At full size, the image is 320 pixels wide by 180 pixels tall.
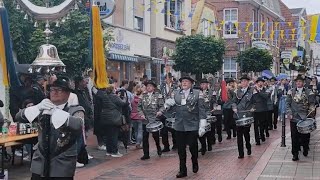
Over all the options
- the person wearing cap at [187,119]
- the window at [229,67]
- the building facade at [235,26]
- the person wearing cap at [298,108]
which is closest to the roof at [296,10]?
the building facade at [235,26]

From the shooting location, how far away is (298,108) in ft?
35.4

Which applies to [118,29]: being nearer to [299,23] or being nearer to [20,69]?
[20,69]

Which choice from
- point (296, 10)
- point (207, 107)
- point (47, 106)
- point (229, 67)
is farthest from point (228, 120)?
point (296, 10)

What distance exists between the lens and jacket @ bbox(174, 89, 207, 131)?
923 centimetres

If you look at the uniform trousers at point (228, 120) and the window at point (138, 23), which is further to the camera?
the window at point (138, 23)

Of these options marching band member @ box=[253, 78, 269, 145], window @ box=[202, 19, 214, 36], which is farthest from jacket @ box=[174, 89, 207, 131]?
window @ box=[202, 19, 214, 36]

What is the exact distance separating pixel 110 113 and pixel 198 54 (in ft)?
42.5

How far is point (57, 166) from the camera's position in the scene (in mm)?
5129

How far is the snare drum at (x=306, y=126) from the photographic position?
10227 millimetres

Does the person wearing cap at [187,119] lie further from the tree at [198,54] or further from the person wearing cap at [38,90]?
the tree at [198,54]

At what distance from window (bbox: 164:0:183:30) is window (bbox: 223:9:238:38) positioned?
12.1m

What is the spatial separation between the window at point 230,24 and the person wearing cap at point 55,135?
36.3 meters

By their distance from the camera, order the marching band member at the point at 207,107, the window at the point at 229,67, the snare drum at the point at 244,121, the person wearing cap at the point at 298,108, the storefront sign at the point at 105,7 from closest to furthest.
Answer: the person wearing cap at the point at 298,108 → the snare drum at the point at 244,121 → the marching band member at the point at 207,107 → the storefront sign at the point at 105,7 → the window at the point at 229,67

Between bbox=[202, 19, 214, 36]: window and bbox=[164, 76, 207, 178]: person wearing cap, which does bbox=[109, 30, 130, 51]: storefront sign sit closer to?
bbox=[164, 76, 207, 178]: person wearing cap
